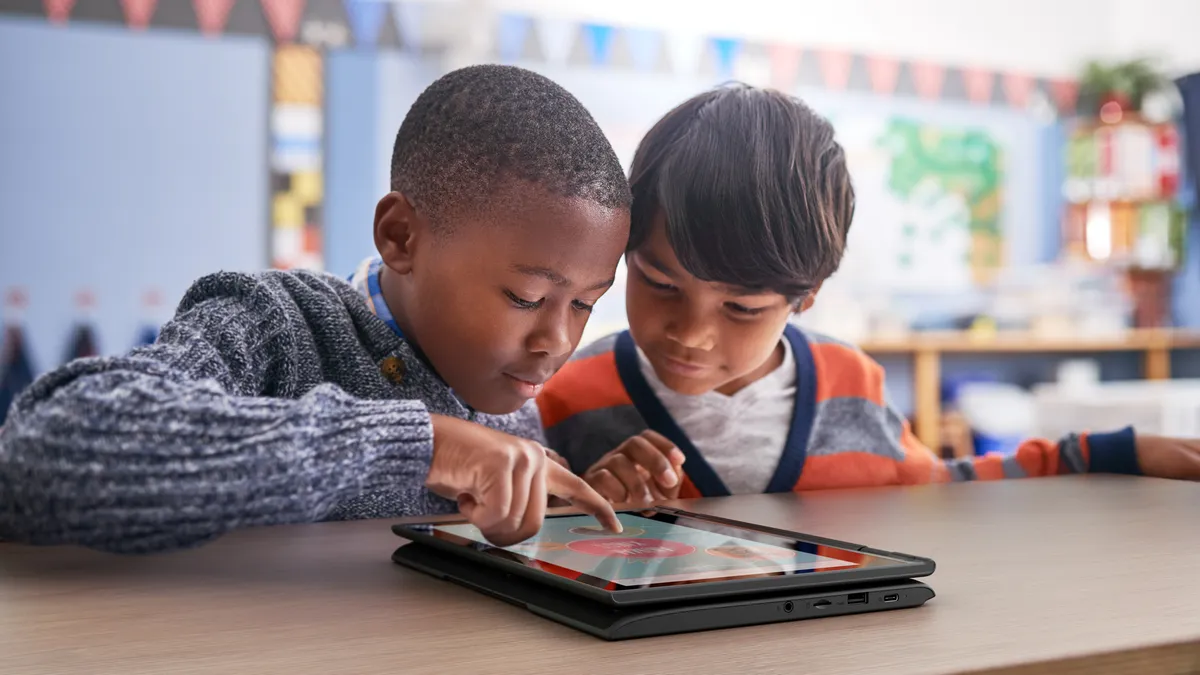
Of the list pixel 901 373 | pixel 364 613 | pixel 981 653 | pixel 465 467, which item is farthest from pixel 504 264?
pixel 901 373

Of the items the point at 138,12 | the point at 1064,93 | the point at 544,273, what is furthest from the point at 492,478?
the point at 1064,93

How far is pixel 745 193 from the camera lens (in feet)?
3.49

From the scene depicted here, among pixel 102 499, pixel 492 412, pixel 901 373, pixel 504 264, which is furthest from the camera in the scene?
pixel 901 373

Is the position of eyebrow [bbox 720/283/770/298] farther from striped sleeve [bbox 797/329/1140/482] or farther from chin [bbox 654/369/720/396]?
striped sleeve [bbox 797/329/1140/482]

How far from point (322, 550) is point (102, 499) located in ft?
0.52

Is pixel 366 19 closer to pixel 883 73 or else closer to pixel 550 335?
pixel 883 73

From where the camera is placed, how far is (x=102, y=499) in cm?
56

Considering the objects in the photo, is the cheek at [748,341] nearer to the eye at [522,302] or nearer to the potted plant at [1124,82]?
the eye at [522,302]

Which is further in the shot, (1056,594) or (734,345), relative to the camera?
(734,345)

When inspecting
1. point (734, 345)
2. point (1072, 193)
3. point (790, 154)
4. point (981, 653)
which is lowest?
point (981, 653)

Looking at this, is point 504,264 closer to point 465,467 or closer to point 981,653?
point 465,467

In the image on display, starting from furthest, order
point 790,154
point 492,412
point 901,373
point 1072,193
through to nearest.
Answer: point 1072,193 < point 901,373 < point 790,154 < point 492,412

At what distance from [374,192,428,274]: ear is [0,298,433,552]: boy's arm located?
13.3 inches

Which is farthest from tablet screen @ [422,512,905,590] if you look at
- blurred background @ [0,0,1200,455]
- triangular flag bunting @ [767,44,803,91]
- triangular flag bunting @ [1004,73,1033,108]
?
triangular flag bunting @ [1004,73,1033,108]
